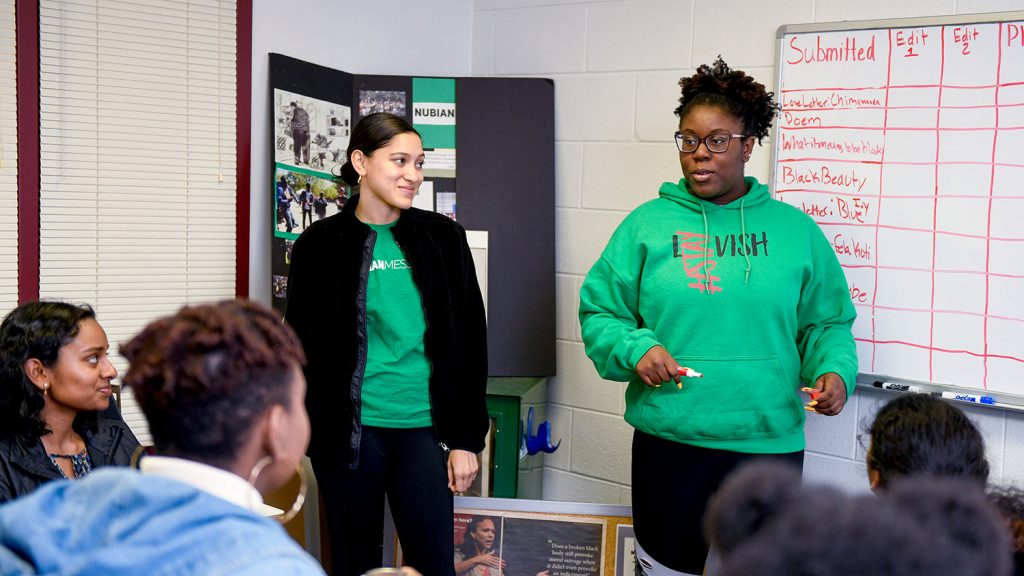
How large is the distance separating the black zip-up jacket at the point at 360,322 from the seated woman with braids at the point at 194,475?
1.09 metres

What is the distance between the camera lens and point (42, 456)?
6.39 ft

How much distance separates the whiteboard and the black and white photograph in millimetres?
1313

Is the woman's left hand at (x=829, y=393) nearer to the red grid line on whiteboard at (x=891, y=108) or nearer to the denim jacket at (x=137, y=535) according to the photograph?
the red grid line on whiteboard at (x=891, y=108)

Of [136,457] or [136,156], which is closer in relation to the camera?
[136,457]

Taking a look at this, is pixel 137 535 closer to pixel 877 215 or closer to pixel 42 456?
pixel 42 456

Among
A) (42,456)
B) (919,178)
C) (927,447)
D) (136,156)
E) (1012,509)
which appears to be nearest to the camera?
(1012,509)

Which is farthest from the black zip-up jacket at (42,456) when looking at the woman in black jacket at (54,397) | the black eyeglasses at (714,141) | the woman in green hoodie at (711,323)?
the black eyeglasses at (714,141)

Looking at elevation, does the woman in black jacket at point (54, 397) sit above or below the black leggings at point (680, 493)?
above

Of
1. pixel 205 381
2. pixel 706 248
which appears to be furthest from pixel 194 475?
pixel 706 248

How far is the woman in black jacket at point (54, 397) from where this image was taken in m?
1.94

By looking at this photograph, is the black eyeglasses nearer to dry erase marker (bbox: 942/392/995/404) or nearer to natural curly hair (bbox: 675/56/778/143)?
natural curly hair (bbox: 675/56/778/143)

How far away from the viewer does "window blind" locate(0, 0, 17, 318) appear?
8.29ft

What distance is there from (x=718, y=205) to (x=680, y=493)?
25.9 inches

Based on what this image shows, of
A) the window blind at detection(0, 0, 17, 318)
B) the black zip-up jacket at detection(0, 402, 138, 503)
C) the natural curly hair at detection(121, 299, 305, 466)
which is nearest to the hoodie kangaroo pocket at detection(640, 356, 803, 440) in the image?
the black zip-up jacket at detection(0, 402, 138, 503)
